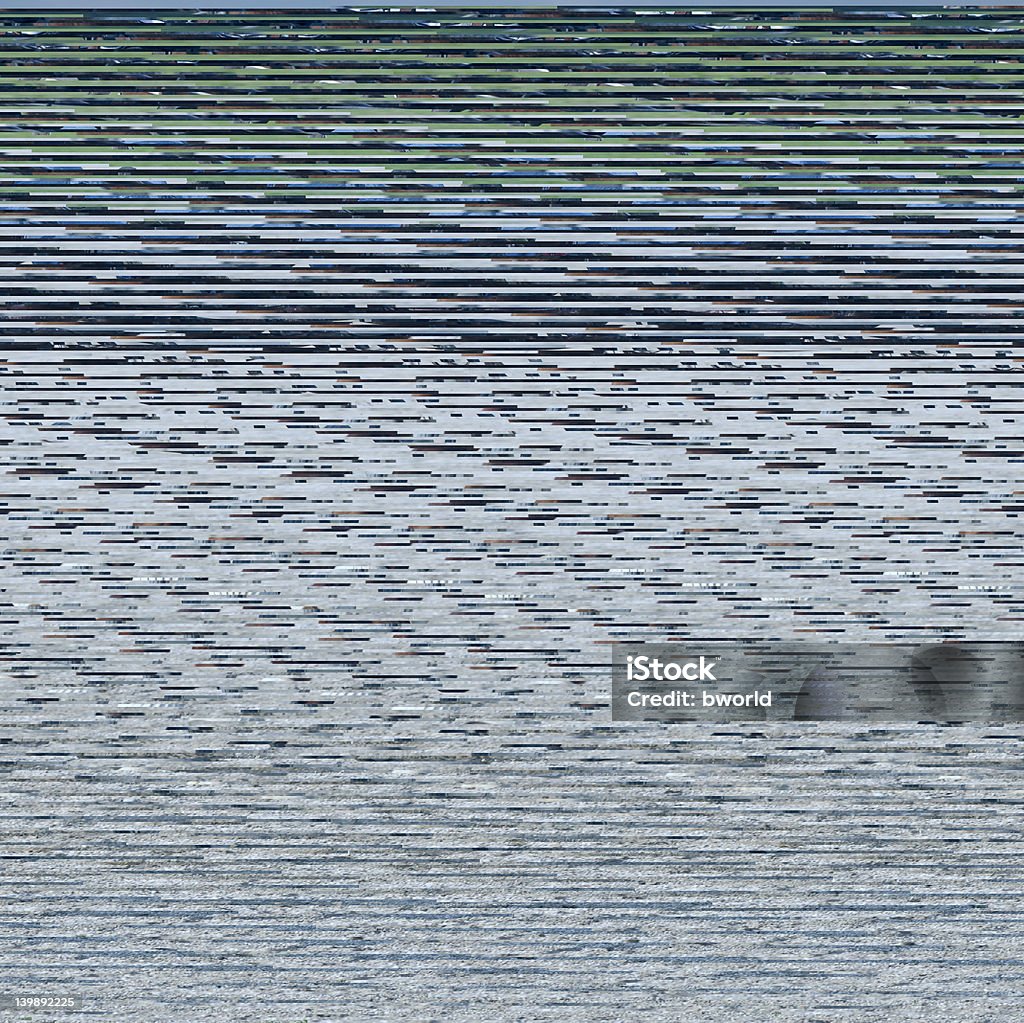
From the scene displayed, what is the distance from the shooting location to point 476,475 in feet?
4.95

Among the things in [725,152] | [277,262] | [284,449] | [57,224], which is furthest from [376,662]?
[725,152]

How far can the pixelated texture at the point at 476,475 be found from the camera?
4.83 feet

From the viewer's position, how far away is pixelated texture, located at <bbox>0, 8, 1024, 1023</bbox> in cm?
147

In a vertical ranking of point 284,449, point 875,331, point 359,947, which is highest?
point 875,331

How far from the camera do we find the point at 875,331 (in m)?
1.51

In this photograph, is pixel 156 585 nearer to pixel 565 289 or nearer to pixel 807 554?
pixel 565 289

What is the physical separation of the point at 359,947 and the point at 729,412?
3.79ft

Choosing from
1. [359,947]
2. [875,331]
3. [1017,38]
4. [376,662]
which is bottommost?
[359,947]

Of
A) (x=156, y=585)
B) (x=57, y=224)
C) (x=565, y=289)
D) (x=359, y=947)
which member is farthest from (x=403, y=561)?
(x=57, y=224)

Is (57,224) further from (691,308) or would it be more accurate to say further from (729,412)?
(729,412)

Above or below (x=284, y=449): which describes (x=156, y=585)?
below

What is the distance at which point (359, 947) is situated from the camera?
1470mm

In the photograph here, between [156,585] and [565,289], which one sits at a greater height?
[565,289]

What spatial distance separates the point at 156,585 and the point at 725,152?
4.25 ft
